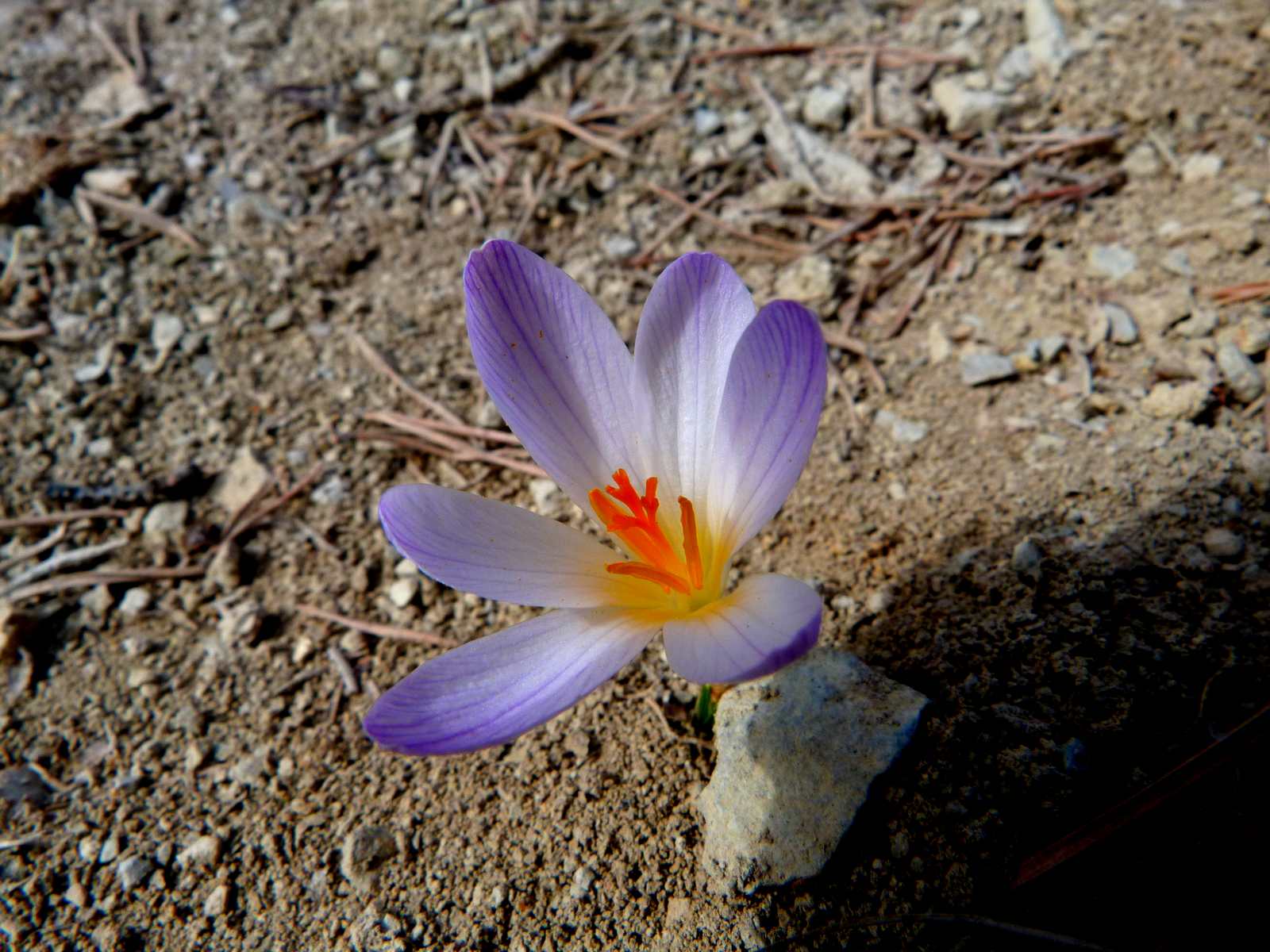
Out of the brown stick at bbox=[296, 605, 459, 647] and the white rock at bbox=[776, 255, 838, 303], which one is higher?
the white rock at bbox=[776, 255, 838, 303]

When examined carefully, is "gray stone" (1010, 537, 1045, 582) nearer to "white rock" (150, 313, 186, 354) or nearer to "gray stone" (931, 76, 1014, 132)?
"gray stone" (931, 76, 1014, 132)

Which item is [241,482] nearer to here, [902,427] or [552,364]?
[552,364]

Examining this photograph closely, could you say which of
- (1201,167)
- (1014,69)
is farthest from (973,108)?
(1201,167)

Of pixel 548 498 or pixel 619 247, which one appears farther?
pixel 619 247

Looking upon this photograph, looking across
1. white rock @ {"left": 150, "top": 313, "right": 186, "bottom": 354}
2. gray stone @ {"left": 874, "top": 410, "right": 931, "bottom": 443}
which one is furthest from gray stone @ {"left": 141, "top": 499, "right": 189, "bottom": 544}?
gray stone @ {"left": 874, "top": 410, "right": 931, "bottom": 443}

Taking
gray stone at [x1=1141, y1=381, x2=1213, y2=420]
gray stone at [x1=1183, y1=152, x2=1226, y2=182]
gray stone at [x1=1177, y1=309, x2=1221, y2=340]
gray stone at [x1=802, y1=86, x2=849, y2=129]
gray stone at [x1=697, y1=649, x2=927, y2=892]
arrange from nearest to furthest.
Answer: gray stone at [x1=697, y1=649, x2=927, y2=892] → gray stone at [x1=1141, y1=381, x2=1213, y2=420] → gray stone at [x1=1177, y1=309, x2=1221, y2=340] → gray stone at [x1=1183, y1=152, x2=1226, y2=182] → gray stone at [x1=802, y1=86, x2=849, y2=129]

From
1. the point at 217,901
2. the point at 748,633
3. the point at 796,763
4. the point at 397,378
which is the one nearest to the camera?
the point at 748,633
